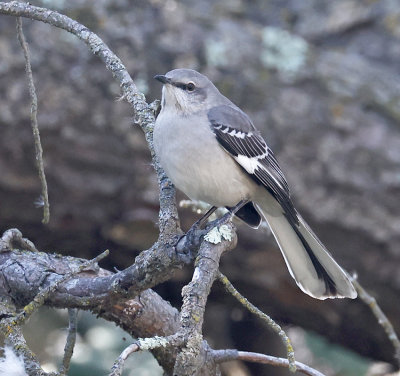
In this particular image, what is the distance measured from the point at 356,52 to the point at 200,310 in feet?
12.3

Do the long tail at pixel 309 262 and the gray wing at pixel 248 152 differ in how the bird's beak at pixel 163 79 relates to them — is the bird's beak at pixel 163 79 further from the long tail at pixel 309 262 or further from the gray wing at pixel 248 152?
the long tail at pixel 309 262

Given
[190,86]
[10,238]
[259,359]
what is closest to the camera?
[259,359]

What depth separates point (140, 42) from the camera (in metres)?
4.51

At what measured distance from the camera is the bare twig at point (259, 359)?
2488mm

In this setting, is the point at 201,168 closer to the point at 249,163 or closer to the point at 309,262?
the point at 249,163

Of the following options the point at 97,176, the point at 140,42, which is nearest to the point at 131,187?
the point at 97,176

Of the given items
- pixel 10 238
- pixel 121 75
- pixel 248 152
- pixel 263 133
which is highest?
pixel 263 133

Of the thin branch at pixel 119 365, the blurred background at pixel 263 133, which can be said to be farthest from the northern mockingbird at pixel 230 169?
the thin branch at pixel 119 365

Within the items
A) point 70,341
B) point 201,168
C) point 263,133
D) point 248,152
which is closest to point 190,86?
point 248,152

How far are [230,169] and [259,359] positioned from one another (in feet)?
3.64

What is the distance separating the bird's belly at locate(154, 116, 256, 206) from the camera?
3135 mm

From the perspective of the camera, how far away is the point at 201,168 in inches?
127

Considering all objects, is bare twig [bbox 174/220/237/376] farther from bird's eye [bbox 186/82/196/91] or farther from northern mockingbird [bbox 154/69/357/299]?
bird's eye [bbox 186/82/196/91]

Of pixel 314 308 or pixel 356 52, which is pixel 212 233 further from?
pixel 356 52
